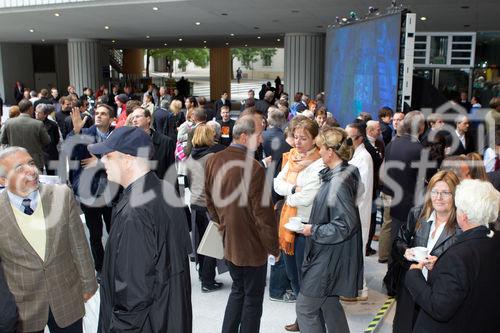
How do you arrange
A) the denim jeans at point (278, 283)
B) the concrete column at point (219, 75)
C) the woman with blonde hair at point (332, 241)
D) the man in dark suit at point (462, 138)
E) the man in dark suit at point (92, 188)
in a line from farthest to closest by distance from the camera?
the concrete column at point (219, 75) → the man in dark suit at point (462, 138) → the man in dark suit at point (92, 188) → the denim jeans at point (278, 283) → the woman with blonde hair at point (332, 241)

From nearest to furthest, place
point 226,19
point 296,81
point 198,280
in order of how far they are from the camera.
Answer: point 198,280 → point 226,19 → point 296,81

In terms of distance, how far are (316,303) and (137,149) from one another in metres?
1.80

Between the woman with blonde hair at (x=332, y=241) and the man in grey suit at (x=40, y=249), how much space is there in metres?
1.52

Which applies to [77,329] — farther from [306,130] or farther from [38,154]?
[38,154]

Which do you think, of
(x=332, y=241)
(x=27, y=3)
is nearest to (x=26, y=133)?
(x=332, y=241)

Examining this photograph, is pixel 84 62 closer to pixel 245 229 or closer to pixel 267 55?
pixel 245 229

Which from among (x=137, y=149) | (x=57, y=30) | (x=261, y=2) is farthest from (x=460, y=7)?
(x=57, y=30)

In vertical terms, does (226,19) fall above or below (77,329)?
above

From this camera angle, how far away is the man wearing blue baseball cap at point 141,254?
247cm

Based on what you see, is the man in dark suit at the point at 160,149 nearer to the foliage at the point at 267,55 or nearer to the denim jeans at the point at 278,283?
the denim jeans at the point at 278,283

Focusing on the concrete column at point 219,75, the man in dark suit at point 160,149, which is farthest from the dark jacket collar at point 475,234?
the concrete column at point 219,75

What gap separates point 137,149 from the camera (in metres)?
2.71

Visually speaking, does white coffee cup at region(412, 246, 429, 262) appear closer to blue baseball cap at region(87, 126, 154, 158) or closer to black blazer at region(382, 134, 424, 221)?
blue baseball cap at region(87, 126, 154, 158)

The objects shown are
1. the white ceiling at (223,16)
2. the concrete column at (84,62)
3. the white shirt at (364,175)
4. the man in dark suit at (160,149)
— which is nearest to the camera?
the white shirt at (364,175)
